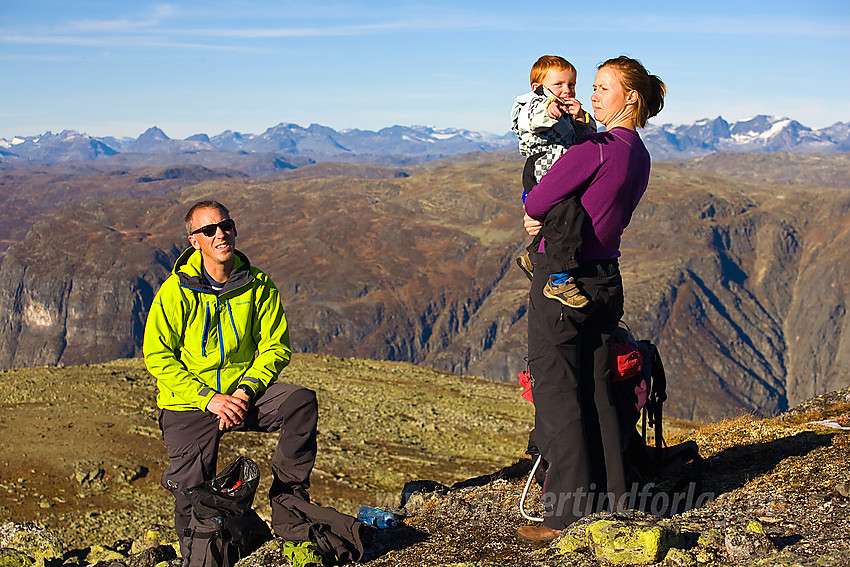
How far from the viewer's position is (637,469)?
774 centimetres

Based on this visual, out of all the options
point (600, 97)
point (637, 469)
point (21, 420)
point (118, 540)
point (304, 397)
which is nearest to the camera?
point (600, 97)

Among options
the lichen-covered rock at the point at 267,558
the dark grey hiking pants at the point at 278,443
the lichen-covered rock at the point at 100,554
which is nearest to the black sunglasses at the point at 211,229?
the dark grey hiking pants at the point at 278,443

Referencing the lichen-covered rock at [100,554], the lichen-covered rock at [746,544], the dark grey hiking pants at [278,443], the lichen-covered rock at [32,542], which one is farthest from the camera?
the lichen-covered rock at [100,554]

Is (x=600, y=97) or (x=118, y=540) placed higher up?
(x=600, y=97)

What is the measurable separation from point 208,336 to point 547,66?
4.09m

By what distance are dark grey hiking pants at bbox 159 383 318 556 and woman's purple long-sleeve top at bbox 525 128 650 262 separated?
9.38 ft

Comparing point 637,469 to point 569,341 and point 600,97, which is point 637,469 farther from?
point 600,97

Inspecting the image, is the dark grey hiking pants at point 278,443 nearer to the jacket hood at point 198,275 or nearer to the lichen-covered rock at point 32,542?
the jacket hood at point 198,275

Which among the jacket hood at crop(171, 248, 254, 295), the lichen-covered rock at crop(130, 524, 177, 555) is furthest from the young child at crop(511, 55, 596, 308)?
the lichen-covered rock at crop(130, 524, 177, 555)

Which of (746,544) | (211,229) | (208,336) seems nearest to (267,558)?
(208,336)

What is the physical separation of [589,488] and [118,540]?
1272 cm

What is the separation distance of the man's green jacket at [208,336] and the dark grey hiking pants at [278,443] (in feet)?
0.58

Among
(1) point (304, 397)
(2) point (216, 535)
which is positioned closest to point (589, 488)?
(1) point (304, 397)

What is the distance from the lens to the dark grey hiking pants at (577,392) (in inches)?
251
